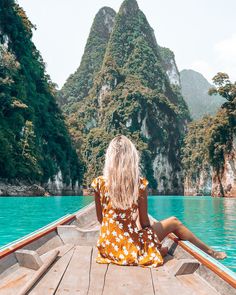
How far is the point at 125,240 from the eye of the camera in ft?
12.7

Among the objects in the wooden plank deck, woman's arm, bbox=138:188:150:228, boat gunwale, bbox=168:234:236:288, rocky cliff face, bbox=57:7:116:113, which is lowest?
the wooden plank deck

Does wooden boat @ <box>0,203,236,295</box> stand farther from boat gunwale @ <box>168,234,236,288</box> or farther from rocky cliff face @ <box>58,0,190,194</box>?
rocky cliff face @ <box>58,0,190,194</box>

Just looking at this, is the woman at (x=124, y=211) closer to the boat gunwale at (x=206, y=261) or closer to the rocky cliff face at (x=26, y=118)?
the boat gunwale at (x=206, y=261)

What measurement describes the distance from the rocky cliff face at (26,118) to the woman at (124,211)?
3805cm

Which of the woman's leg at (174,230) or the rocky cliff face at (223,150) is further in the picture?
the rocky cliff face at (223,150)

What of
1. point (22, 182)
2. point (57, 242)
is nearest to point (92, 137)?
point (22, 182)

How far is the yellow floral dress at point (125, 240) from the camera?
3846 mm

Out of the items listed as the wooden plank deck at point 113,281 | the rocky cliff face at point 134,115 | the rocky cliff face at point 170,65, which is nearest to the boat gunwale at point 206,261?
the wooden plank deck at point 113,281

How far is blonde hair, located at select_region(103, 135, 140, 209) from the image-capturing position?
372 centimetres

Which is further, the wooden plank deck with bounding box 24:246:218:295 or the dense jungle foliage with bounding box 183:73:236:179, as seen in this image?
the dense jungle foliage with bounding box 183:73:236:179

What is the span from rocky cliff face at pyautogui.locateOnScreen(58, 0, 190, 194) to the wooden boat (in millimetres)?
74332

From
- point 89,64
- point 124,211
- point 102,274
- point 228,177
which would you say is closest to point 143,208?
point 124,211

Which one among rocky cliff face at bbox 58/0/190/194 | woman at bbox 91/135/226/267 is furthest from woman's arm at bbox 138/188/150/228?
rocky cliff face at bbox 58/0/190/194

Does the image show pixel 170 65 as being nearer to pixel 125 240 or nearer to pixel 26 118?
pixel 26 118
